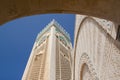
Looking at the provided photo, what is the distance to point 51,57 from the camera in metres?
28.2

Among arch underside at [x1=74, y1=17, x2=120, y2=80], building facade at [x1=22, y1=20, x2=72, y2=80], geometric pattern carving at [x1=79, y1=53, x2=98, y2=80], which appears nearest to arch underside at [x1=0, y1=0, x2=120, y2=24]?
arch underside at [x1=74, y1=17, x2=120, y2=80]

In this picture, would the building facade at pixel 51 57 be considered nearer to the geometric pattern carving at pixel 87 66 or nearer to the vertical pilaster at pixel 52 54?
the vertical pilaster at pixel 52 54

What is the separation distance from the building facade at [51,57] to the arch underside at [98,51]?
18943 mm

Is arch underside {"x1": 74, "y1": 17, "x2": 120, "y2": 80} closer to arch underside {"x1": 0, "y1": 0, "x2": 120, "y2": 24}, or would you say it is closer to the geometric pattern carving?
the geometric pattern carving

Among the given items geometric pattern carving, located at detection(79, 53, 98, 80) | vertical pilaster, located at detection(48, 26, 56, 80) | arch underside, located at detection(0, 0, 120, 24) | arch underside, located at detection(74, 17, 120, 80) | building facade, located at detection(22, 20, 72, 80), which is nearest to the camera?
arch underside, located at detection(0, 0, 120, 24)

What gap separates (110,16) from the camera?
2.48m

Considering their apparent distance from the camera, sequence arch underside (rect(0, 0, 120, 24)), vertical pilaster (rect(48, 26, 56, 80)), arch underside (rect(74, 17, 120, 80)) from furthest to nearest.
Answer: vertical pilaster (rect(48, 26, 56, 80)), arch underside (rect(74, 17, 120, 80)), arch underside (rect(0, 0, 120, 24))

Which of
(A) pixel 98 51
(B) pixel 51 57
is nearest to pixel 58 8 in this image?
(A) pixel 98 51

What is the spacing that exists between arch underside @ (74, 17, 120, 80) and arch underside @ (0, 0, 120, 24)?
652 mm

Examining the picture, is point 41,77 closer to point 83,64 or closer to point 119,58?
point 83,64

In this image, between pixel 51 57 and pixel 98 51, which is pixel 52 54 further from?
pixel 98 51

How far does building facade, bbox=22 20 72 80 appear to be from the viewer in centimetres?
2653

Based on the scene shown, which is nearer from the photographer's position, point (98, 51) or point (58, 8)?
point (58, 8)

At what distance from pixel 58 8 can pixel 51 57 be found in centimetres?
2583
